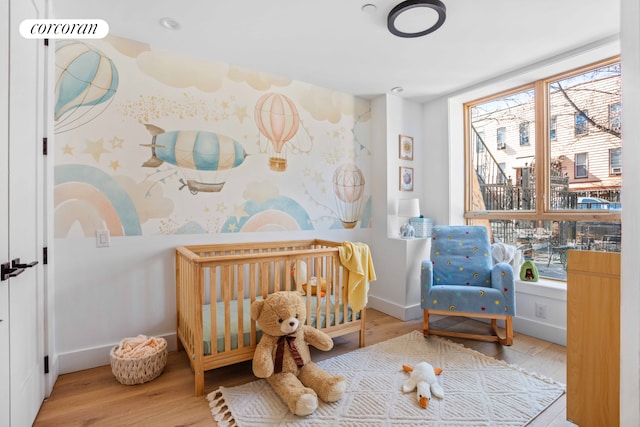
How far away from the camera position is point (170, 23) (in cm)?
208

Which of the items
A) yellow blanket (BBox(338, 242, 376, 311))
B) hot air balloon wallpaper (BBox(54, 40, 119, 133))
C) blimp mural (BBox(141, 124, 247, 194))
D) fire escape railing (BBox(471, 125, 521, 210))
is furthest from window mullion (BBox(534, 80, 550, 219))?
hot air balloon wallpaper (BBox(54, 40, 119, 133))

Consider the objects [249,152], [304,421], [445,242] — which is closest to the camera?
[304,421]

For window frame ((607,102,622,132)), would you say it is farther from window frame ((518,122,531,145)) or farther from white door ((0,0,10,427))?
white door ((0,0,10,427))

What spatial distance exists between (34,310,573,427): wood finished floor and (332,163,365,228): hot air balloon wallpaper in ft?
4.30

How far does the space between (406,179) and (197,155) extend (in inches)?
87.3

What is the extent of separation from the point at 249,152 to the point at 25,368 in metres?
1.97

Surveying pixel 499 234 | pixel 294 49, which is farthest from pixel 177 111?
pixel 499 234

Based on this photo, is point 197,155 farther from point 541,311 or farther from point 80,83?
point 541,311

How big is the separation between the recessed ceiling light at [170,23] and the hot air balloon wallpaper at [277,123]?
0.84 metres

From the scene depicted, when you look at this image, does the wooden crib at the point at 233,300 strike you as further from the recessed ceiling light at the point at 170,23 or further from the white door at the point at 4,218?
the recessed ceiling light at the point at 170,23

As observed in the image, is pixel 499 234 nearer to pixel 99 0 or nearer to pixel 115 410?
pixel 115 410

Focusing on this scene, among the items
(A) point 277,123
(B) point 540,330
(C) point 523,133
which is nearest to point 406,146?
(C) point 523,133

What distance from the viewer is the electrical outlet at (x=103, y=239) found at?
7.07ft

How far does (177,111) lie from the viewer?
243cm
